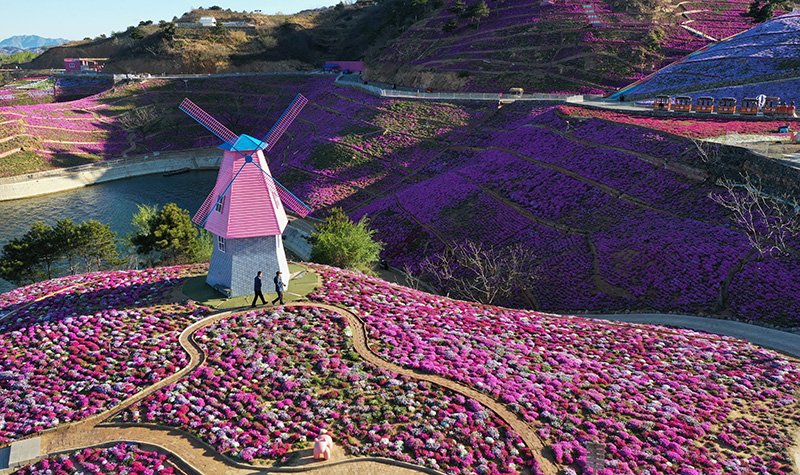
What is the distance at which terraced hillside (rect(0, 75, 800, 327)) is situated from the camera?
35.6 metres

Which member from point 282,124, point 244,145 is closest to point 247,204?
point 244,145

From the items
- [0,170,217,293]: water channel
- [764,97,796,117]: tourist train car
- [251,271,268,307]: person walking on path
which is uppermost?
[764,97,796,117]: tourist train car

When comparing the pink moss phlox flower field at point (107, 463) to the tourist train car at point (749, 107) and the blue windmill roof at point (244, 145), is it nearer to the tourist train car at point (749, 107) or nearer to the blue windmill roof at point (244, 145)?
the blue windmill roof at point (244, 145)

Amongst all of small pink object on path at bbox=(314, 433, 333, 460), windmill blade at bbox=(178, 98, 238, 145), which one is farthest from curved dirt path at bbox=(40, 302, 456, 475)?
windmill blade at bbox=(178, 98, 238, 145)

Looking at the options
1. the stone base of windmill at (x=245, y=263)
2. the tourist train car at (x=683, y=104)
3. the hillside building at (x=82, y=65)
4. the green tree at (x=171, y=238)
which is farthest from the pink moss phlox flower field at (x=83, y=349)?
the hillside building at (x=82, y=65)

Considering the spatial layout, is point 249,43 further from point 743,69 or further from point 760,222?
point 760,222

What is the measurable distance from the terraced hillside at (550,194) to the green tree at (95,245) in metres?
25.0

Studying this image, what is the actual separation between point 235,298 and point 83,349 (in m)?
7.88

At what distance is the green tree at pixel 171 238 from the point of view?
4712cm

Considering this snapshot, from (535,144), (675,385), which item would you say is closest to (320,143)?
(535,144)

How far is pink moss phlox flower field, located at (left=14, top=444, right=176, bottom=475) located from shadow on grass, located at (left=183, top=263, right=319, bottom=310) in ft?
35.3

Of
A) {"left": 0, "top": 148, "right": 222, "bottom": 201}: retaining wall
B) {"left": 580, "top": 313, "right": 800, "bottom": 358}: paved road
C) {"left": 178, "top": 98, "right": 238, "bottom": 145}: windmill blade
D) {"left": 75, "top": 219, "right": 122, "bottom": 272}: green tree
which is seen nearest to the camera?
{"left": 580, "top": 313, "right": 800, "bottom": 358}: paved road

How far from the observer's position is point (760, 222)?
36.6 metres

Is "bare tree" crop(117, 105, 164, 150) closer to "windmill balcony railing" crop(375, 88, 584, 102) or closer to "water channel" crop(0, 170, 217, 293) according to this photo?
"water channel" crop(0, 170, 217, 293)
